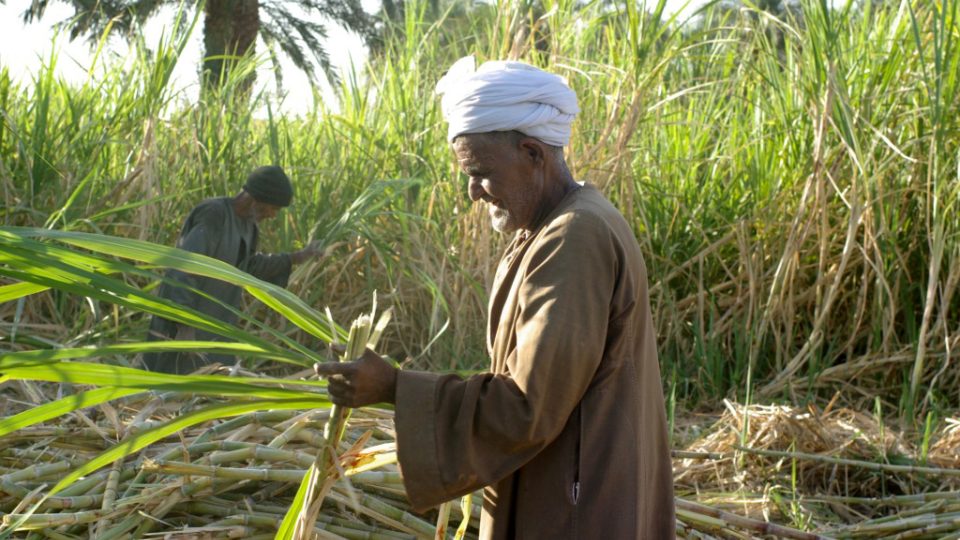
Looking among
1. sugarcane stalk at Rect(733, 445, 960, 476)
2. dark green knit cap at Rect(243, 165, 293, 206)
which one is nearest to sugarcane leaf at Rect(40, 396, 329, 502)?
sugarcane stalk at Rect(733, 445, 960, 476)

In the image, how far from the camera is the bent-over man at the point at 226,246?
5.04 meters

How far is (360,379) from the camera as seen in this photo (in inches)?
64.1

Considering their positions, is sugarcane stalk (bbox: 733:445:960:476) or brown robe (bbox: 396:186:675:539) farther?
sugarcane stalk (bbox: 733:445:960:476)

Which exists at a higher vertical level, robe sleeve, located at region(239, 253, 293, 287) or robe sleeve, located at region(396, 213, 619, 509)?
robe sleeve, located at region(396, 213, 619, 509)

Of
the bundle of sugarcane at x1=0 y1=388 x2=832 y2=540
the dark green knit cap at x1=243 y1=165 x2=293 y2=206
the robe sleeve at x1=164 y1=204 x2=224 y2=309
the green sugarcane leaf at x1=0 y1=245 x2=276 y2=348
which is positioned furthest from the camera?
the dark green knit cap at x1=243 y1=165 x2=293 y2=206

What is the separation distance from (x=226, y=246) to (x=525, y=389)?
12.2ft

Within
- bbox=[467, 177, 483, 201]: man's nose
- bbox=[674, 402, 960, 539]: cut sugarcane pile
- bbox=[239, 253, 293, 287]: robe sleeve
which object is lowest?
Result: bbox=[674, 402, 960, 539]: cut sugarcane pile

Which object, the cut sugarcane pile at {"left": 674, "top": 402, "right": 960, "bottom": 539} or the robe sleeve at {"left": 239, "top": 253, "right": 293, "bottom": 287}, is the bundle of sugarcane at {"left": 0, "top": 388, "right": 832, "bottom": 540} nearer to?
the cut sugarcane pile at {"left": 674, "top": 402, "right": 960, "bottom": 539}

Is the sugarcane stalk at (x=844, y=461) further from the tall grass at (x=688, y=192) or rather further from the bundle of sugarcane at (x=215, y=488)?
the tall grass at (x=688, y=192)

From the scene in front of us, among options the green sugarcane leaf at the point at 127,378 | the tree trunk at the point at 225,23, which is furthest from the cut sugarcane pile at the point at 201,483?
the tree trunk at the point at 225,23

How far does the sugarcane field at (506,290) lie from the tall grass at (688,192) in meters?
0.02

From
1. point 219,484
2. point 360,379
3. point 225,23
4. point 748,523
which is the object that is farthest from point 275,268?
point 225,23

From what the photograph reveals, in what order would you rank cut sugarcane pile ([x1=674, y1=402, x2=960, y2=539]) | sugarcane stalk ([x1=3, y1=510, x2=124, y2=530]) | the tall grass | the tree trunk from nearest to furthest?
sugarcane stalk ([x1=3, y1=510, x2=124, y2=530]), cut sugarcane pile ([x1=674, y1=402, x2=960, y2=539]), the tall grass, the tree trunk

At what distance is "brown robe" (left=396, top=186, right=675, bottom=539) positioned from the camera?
65.1 inches
